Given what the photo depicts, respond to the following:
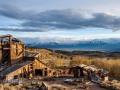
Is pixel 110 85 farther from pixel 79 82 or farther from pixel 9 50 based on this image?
pixel 9 50

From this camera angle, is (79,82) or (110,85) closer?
(110,85)

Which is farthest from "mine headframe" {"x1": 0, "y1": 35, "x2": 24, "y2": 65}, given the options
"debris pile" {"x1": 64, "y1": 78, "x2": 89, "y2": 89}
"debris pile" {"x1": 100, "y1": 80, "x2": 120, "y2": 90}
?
"debris pile" {"x1": 100, "y1": 80, "x2": 120, "y2": 90}

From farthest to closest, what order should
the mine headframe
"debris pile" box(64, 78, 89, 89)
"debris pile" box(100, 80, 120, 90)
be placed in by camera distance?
the mine headframe → "debris pile" box(64, 78, 89, 89) → "debris pile" box(100, 80, 120, 90)

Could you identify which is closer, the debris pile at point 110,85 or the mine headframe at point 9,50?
the debris pile at point 110,85

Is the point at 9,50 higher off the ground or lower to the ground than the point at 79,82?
higher

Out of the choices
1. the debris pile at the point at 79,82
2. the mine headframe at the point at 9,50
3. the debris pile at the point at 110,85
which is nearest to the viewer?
the debris pile at the point at 110,85

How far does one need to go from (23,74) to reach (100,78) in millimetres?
12356

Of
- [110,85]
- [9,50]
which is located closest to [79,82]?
[110,85]

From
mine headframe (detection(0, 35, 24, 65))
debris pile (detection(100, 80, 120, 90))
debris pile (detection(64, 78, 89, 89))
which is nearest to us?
debris pile (detection(100, 80, 120, 90))

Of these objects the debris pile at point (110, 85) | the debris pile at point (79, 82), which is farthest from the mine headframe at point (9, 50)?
the debris pile at point (110, 85)

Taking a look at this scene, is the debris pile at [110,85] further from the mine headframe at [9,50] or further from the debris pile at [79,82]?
the mine headframe at [9,50]

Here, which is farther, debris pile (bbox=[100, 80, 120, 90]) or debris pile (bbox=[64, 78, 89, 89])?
debris pile (bbox=[64, 78, 89, 89])

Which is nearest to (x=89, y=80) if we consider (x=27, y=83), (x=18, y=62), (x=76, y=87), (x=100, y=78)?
(x=100, y=78)

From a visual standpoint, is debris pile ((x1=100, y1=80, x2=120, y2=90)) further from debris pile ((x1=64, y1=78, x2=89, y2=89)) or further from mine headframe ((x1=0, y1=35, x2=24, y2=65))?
mine headframe ((x1=0, y1=35, x2=24, y2=65))
